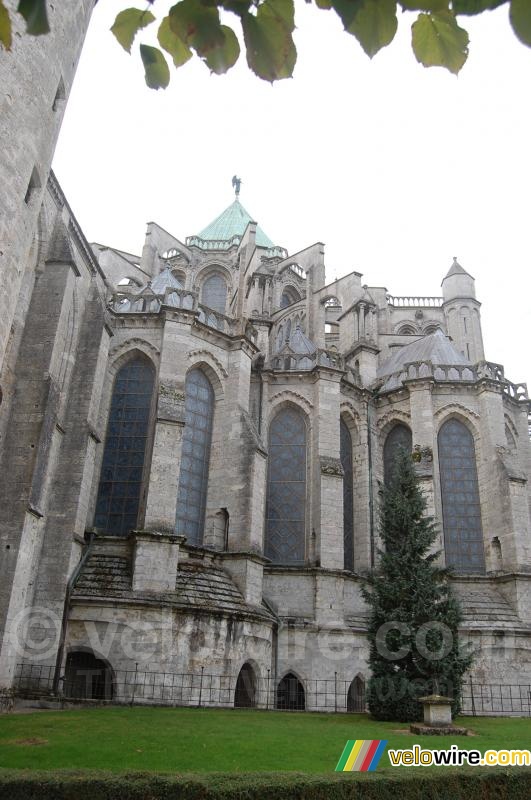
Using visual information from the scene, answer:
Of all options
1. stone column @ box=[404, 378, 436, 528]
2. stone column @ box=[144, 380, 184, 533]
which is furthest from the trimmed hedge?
stone column @ box=[404, 378, 436, 528]

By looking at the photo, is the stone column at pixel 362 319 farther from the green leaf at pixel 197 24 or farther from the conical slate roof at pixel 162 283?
the green leaf at pixel 197 24

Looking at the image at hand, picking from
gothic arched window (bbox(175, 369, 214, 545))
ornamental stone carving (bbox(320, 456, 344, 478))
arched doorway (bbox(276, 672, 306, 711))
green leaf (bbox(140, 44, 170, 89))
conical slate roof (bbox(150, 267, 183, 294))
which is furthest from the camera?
conical slate roof (bbox(150, 267, 183, 294))

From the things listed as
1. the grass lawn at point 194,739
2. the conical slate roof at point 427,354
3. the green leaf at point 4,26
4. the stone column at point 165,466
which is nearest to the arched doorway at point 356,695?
the grass lawn at point 194,739

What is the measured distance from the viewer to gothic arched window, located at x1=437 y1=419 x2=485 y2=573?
25250 millimetres

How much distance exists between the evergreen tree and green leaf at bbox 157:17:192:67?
48.1 feet

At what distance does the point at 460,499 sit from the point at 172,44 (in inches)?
977

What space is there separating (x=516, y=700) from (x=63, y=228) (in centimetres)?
2004

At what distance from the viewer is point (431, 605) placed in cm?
1711

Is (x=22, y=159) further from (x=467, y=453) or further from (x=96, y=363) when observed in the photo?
(x=467, y=453)

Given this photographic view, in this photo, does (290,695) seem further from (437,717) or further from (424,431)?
(424,431)

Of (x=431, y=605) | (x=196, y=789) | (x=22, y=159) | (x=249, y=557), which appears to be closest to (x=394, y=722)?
(x=431, y=605)

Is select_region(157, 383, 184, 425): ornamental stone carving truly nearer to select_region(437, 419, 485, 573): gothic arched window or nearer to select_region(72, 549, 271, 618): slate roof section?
select_region(72, 549, 271, 618): slate roof section

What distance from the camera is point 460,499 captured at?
84.9 ft

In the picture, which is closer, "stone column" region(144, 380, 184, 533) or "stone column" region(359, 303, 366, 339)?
"stone column" region(144, 380, 184, 533)
